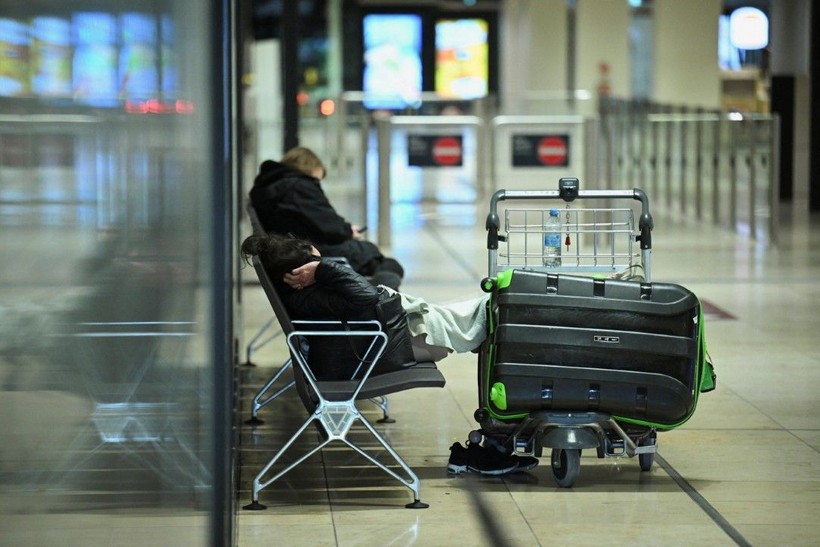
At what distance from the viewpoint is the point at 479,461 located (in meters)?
5.23

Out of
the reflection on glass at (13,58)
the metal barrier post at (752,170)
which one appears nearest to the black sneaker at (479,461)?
the reflection on glass at (13,58)

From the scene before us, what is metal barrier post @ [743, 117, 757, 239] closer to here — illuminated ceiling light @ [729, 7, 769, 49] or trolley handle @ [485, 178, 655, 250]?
trolley handle @ [485, 178, 655, 250]

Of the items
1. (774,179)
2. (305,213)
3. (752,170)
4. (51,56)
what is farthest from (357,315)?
(752,170)

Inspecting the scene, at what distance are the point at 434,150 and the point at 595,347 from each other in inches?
434

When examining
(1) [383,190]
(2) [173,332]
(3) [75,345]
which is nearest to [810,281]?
(1) [383,190]

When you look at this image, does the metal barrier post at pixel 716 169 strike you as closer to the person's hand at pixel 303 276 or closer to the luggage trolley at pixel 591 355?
the luggage trolley at pixel 591 355

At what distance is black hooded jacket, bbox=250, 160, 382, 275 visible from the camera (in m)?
7.35

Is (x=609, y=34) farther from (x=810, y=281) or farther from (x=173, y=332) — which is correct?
(x=173, y=332)

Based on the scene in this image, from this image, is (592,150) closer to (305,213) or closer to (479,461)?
(305,213)

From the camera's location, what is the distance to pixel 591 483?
5.09m

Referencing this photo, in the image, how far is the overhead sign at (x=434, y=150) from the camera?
15750 mm

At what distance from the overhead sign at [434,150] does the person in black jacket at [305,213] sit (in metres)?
8.32

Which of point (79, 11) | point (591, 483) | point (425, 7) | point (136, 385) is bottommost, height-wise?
point (591, 483)

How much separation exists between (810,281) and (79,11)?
32.8ft
